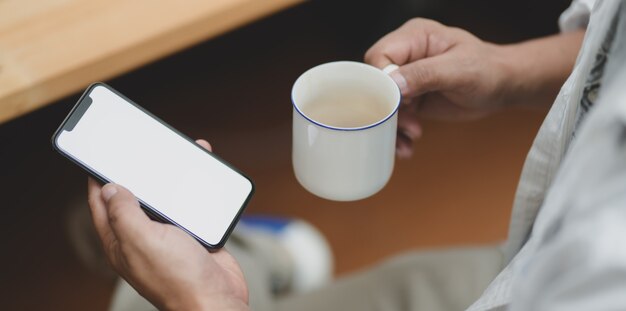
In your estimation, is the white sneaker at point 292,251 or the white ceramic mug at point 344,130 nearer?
the white ceramic mug at point 344,130

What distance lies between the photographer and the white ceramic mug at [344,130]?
59 centimetres

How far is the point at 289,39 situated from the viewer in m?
1.42

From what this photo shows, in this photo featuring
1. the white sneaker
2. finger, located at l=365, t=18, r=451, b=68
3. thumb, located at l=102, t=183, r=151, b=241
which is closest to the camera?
thumb, located at l=102, t=183, r=151, b=241

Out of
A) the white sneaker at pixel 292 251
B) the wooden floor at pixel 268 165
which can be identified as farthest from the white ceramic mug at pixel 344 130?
the wooden floor at pixel 268 165

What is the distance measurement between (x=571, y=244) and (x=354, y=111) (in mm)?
315

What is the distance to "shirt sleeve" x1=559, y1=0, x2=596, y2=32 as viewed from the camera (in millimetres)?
698

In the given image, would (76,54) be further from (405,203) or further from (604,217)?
(405,203)

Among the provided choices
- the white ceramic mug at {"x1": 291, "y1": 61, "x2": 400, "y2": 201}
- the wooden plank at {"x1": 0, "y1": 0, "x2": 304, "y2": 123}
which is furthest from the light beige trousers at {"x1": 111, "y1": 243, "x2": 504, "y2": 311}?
the wooden plank at {"x1": 0, "y1": 0, "x2": 304, "y2": 123}

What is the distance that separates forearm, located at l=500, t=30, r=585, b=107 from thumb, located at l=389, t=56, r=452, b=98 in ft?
0.28

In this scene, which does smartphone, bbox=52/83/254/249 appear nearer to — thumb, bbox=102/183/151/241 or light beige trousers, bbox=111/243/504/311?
thumb, bbox=102/183/151/241

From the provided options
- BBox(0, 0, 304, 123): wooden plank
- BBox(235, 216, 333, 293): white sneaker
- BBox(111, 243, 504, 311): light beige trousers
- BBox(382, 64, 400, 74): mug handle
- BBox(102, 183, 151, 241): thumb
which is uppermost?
BBox(0, 0, 304, 123): wooden plank

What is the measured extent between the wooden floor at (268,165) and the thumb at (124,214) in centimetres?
62

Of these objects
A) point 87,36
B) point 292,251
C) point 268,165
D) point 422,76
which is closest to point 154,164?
point 87,36

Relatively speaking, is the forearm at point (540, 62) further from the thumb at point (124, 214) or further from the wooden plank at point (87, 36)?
the thumb at point (124, 214)
